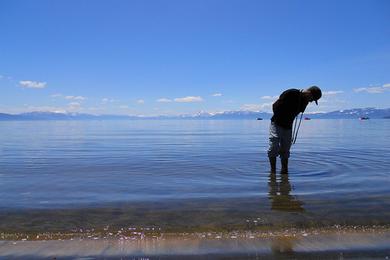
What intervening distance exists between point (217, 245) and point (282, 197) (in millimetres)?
3350

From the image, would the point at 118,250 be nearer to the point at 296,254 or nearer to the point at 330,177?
the point at 296,254

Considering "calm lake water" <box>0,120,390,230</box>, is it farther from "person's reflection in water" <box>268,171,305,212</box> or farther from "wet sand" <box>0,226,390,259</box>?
"wet sand" <box>0,226,390,259</box>

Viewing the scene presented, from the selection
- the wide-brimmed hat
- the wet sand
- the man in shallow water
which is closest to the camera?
the wet sand

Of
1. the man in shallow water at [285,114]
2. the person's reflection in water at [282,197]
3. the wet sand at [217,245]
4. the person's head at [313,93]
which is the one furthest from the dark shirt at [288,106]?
the wet sand at [217,245]

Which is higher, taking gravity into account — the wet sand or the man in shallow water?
the man in shallow water

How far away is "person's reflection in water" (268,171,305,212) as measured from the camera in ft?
25.1

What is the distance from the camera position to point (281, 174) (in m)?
11.4

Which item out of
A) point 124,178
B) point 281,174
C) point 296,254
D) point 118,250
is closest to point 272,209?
point 296,254

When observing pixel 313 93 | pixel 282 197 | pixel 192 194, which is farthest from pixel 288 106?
pixel 192 194

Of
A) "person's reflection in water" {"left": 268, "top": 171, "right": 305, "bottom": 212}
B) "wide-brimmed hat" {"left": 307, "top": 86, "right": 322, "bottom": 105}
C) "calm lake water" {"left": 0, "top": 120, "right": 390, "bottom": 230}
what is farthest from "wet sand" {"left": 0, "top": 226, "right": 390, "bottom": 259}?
"wide-brimmed hat" {"left": 307, "top": 86, "right": 322, "bottom": 105}

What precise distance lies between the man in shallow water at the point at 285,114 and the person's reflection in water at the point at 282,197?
73 cm

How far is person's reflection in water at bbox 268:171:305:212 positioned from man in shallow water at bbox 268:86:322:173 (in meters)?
0.73

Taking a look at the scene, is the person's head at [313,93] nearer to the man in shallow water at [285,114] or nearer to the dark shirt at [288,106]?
the man in shallow water at [285,114]

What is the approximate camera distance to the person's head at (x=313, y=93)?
10.3 meters
